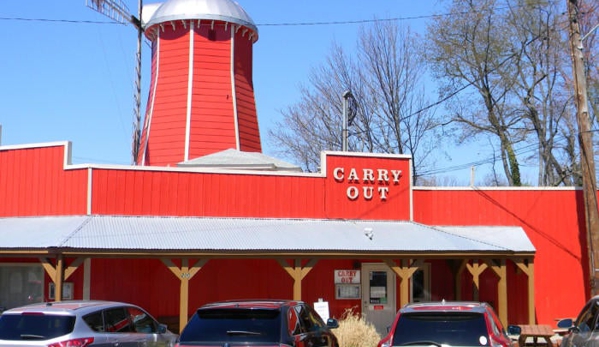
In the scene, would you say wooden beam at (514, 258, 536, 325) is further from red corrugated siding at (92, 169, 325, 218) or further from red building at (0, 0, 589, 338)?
red corrugated siding at (92, 169, 325, 218)

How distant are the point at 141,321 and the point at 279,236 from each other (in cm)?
695

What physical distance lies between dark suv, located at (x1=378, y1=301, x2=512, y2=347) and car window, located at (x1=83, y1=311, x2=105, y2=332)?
4358 millimetres

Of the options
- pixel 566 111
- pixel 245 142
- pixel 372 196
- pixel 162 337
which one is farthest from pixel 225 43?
pixel 162 337

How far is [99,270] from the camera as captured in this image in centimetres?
1978

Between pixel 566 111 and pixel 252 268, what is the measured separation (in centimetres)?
1759

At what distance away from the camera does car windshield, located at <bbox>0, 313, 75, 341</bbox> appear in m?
10.5

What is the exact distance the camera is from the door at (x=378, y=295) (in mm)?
21587

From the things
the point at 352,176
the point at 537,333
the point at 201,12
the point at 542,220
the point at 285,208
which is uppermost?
the point at 201,12

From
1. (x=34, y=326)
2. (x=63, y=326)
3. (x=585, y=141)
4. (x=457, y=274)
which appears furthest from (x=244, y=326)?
(x=457, y=274)

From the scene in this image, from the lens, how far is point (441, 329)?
898cm

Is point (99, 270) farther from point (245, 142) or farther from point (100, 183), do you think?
point (245, 142)

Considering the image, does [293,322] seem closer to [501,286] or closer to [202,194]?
[202,194]

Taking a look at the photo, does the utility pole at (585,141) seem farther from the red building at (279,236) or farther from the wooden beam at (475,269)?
the wooden beam at (475,269)

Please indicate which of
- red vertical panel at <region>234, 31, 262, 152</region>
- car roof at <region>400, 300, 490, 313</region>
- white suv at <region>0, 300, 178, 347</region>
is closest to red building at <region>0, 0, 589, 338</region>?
red vertical panel at <region>234, 31, 262, 152</region>
